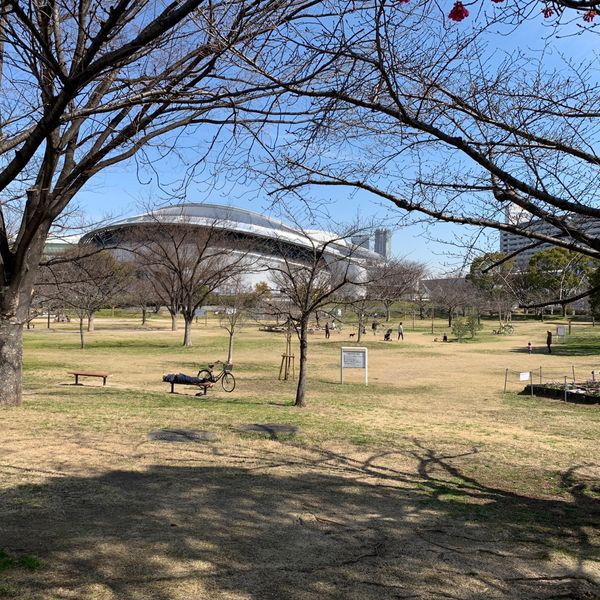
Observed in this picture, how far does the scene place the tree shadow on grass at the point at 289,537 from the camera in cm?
321

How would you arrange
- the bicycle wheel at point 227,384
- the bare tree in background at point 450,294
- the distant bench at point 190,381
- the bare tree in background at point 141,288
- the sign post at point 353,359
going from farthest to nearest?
1. the bare tree in background at point 450,294
2. the bare tree in background at point 141,288
3. the sign post at point 353,359
4. the bicycle wheel at point 227,384
5. the distant bench at point 190,381

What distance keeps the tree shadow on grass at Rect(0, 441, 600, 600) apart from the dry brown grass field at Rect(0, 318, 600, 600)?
2cm

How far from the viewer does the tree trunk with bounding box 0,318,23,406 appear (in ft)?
27.9

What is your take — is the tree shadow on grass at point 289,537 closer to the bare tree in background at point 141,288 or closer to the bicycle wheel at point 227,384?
the bicycle wheel at point 227,384

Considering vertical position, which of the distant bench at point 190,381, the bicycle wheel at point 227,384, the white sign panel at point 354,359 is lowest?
the bicycle wheel at point 227,384

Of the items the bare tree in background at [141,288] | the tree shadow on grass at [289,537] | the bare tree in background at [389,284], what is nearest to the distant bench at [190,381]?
the bare tree in background at [389,284]

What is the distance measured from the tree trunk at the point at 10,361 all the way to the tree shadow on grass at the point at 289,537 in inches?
161

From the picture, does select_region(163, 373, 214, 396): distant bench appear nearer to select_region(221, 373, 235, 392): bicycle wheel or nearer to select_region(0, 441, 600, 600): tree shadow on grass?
select_region(221, 373, 235, 392): bicycle wheel

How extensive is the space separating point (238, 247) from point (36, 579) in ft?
127

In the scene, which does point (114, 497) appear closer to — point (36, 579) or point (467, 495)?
point (36, 579)

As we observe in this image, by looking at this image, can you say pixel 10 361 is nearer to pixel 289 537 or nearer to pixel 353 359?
pixel 289 537

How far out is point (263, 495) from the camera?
504cm

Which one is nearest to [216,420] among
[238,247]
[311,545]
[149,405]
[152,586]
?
[149,405]

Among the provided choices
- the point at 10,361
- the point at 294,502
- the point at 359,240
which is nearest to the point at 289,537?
the point at 294,502
